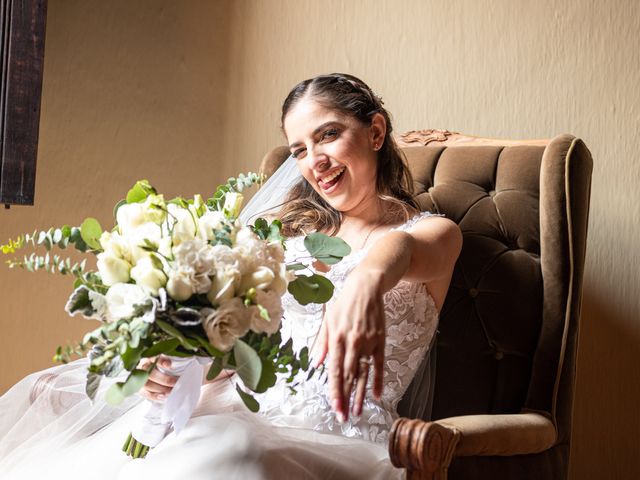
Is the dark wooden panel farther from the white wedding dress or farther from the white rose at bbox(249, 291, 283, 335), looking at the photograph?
the white rose at bbox(249, 291, 283, 335)

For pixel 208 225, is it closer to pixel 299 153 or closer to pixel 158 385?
pixel 158 385

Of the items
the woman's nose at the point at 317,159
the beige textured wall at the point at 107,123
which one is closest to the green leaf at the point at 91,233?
the woman's nose at the point at 317,159

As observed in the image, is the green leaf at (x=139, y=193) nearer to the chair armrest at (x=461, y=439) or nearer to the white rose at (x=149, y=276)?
the white rose at (x=149, y=276)

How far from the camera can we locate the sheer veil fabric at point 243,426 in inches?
46.4

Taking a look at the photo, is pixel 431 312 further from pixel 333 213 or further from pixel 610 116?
pixel 610 116

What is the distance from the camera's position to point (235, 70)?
280cm

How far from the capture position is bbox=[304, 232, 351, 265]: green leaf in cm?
120

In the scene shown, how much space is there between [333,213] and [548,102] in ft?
2.13

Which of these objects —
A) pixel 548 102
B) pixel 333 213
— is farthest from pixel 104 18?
pixel 548 102

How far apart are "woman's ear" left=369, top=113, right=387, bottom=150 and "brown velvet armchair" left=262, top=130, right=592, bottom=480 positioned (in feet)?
0.68

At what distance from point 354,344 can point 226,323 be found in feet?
0.61

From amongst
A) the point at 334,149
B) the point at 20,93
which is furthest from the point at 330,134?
the point at 20,93

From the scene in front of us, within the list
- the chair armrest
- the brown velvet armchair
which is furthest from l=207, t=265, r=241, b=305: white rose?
the brown velvet armchair

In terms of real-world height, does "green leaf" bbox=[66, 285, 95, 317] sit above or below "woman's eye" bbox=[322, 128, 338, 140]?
below
